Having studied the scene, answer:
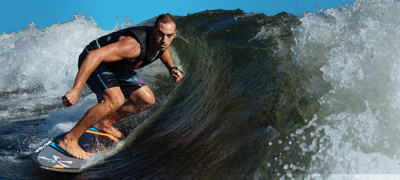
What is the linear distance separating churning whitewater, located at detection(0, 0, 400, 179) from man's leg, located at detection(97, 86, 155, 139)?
30 cm

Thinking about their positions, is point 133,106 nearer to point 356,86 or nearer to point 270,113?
point 270,113

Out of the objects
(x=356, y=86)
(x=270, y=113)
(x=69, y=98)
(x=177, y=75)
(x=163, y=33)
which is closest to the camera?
(x=356, y=86)

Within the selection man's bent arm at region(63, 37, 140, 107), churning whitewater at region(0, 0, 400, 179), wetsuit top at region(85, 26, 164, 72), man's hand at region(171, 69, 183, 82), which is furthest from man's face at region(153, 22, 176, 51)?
churning whitewater at region(0, 0, 400, 179)

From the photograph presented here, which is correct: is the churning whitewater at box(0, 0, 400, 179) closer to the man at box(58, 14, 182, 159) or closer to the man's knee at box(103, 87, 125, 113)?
the man at box(58, 14, 182, 159)

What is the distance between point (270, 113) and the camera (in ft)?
10.0

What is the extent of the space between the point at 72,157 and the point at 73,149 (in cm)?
9

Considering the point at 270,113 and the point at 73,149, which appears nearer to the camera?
the point at 270,113

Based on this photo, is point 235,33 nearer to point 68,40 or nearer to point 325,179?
point 325,179

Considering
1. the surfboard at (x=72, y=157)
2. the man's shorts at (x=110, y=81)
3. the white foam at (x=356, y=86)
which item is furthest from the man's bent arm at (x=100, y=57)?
the white foam at (x=356, y=86)

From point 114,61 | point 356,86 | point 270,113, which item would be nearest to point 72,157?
point 114,61

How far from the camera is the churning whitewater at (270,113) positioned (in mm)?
2568

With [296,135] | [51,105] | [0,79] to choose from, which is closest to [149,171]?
[296,135]

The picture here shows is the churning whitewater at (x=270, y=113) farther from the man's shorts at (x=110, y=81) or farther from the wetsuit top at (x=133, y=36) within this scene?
the wetsuit top at (x=133, y=36)

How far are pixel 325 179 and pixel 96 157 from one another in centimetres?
246
